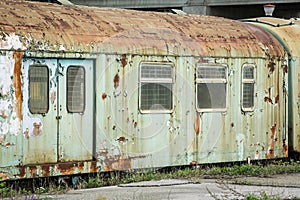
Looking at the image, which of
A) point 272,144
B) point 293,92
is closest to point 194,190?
point 272,144

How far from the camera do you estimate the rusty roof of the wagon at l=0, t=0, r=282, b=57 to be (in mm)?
11992

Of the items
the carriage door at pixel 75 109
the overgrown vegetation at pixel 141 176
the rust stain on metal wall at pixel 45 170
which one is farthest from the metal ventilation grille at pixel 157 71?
the rust stain on metal wall at pixel 45 170

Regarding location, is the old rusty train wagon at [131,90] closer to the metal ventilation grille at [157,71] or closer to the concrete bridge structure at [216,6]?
the metal ventilation grille at [157,71]

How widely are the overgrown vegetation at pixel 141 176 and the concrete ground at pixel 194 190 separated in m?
0.37

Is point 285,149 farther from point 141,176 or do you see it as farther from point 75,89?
point 75,89

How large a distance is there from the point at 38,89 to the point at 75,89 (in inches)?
26.2

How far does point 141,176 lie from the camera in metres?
12.6

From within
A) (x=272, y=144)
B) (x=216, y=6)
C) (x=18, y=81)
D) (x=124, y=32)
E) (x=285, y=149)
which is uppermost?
(x=216, y=6)

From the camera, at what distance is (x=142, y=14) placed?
1447cm

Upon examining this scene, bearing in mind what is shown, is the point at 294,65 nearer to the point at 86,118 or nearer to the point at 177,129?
the point at 177,129

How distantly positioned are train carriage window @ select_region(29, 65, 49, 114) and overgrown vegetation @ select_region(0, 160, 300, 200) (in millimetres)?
1048

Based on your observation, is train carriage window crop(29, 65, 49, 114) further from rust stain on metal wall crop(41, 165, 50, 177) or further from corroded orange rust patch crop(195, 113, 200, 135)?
corroded orange rust patch crop(195, 113, 200, 135)

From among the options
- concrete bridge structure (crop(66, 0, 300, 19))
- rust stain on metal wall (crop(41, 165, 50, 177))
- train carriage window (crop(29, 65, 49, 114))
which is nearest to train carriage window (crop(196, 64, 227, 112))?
train carriage window (crop(29, 65, 49, 114))

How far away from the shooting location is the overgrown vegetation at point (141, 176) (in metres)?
11.3
